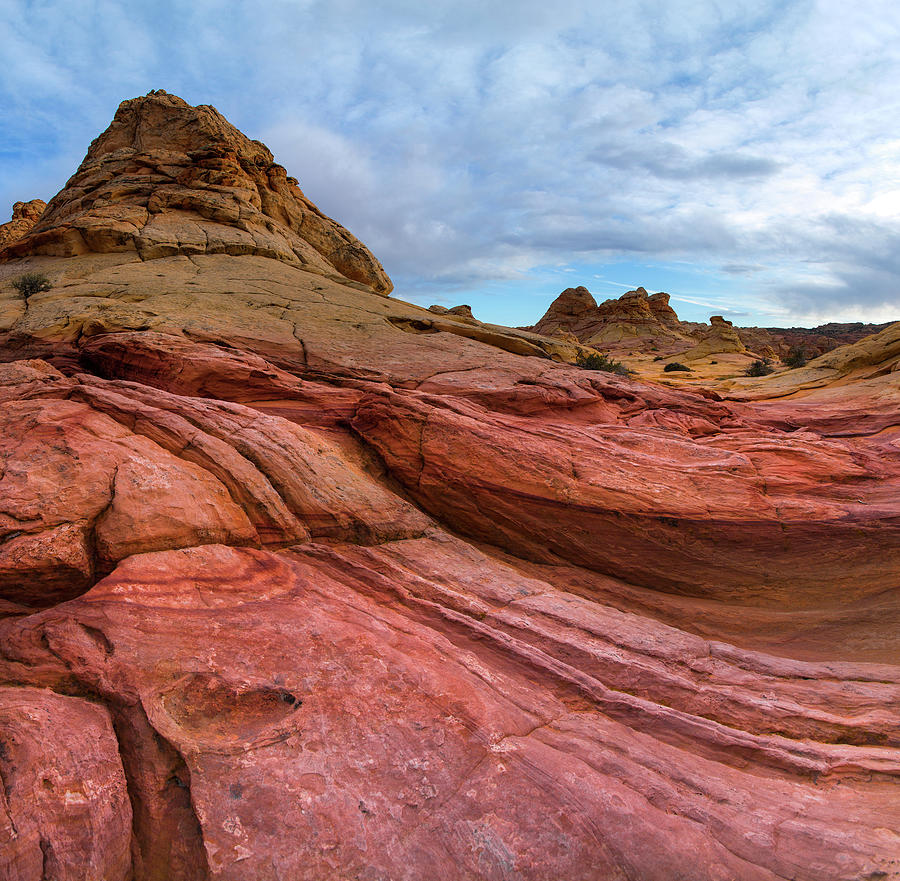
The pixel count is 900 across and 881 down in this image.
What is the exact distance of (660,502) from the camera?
9359 millimetres

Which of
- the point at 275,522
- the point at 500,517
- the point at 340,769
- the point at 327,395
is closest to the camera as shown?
the point at 340,769

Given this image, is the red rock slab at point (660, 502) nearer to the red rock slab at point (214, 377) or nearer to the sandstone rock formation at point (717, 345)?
the red rock slab at point (214, 377)

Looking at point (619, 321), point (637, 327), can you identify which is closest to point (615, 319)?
point (619, 321)

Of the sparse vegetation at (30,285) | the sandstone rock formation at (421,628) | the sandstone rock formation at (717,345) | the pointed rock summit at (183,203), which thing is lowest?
the sandstone rock formation at (421,628)

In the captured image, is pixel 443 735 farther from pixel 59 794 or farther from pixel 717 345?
pixel 717 345

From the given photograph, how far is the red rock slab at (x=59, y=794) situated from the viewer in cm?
379

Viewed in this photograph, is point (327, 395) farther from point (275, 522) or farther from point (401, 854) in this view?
point (401, 854)

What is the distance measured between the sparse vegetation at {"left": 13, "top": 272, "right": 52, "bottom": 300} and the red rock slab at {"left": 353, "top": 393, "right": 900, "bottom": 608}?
13.8m

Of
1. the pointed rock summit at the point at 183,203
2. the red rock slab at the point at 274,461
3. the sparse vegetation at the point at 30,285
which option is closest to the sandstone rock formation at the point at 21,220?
the pointed rock summit at the point at 183,203

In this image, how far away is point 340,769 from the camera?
15.5ft

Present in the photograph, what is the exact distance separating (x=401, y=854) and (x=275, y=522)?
4904 millimetres

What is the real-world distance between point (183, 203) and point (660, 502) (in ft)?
80.6

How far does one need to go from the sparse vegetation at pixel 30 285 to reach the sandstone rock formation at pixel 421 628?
4456 mm

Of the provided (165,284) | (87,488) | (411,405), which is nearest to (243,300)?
(165,284)
